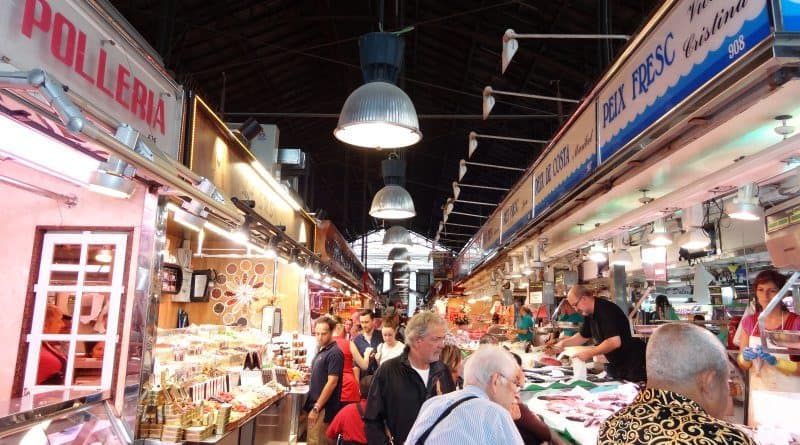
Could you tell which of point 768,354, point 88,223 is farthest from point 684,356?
point 88,223

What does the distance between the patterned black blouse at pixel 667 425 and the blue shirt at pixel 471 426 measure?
14.7 inches

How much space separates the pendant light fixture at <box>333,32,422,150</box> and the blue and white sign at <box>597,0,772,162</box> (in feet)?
5.08

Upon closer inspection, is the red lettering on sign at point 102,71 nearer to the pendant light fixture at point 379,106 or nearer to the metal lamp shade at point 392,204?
the pendant light fixture at point 379,106

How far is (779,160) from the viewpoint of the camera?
310cm

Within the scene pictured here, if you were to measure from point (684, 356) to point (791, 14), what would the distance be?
1450mm

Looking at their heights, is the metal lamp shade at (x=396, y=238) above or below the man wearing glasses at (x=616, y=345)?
above

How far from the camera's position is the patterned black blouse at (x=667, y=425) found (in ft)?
5.94

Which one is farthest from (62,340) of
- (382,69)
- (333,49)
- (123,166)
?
(333,49)

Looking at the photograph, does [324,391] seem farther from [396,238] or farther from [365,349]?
[396,238]

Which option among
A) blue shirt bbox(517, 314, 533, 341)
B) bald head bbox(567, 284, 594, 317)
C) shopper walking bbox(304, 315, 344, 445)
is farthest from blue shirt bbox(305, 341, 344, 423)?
blue shirt bbox(517, 314, 533, 341)

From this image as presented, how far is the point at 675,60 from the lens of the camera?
11.1 ft

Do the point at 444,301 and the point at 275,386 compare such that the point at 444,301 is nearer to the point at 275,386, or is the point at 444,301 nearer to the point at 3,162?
the point at 275,386

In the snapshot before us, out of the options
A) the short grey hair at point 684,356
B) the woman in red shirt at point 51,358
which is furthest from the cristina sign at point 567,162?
the woman in red shirt at point 51,358

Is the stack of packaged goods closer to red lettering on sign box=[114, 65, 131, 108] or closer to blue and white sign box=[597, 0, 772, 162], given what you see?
red lettering on sign box=[114, 65, 131, 108]
